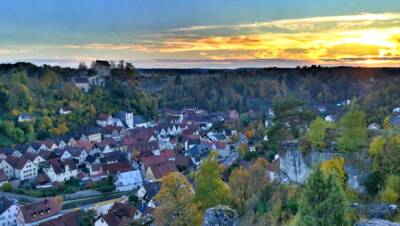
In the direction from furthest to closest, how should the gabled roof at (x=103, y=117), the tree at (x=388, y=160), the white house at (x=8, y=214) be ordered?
the gabled roof at (x=103, y=117), the white house at (x=8, y=214), the tree at (x=388, y=160)

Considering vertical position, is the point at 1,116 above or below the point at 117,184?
above

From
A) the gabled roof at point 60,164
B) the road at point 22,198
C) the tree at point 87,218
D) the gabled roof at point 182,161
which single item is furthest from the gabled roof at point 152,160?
the tree at point 87,218

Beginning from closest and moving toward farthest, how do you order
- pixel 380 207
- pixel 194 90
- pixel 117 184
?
pixel 380 207
pixel 117 184
pixel 194 90

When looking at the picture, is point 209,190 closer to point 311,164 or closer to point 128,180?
point 311,164

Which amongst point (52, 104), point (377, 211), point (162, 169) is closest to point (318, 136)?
point (377, 211)

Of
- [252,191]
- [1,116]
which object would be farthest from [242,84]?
[252,191]

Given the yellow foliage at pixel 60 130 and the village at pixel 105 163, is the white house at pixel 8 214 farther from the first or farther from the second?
the yellow foliage at pixel 60 130

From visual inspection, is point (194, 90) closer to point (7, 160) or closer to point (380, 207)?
point (7, 160)

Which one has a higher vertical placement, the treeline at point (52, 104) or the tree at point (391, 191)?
the tree at point (391, 191)
